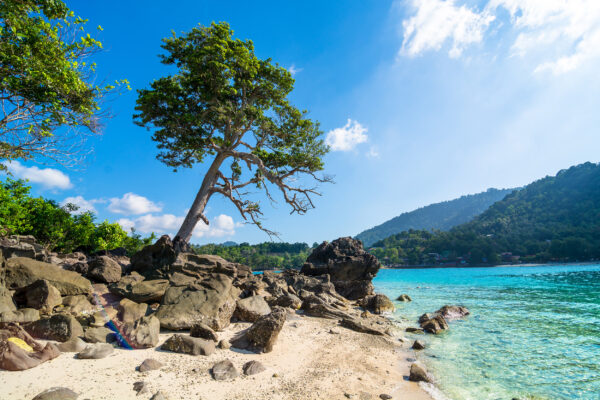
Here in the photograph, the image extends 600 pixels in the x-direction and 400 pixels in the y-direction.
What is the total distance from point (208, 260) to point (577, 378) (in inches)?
436

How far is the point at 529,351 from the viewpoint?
7.39 m

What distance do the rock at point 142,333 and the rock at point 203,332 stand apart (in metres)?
0.74

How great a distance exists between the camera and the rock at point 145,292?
746cm

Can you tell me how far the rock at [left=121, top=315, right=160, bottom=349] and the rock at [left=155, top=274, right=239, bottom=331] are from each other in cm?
49

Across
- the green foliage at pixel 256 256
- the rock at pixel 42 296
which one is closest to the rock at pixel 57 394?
the rock at pixel 42 296

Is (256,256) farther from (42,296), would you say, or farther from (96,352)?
(96,352)

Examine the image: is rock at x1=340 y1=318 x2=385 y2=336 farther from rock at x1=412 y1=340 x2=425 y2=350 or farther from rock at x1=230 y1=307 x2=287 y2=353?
rock at x1=230 y1=307 x2=287 y2=353

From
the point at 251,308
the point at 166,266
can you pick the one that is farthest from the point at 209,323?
the point at 166,266

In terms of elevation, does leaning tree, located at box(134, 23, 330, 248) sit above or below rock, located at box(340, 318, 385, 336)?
above

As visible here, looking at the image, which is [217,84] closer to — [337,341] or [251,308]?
[251,308]

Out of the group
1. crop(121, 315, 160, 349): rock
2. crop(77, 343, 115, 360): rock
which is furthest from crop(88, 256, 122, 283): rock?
crop(77, 343, 115, 360): rock

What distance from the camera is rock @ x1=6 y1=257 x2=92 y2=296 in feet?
20.4

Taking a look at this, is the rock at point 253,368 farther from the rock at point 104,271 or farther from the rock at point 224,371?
the rock at point 104,271

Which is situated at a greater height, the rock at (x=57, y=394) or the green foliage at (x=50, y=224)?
the green foliage at (x=50, y=224)
